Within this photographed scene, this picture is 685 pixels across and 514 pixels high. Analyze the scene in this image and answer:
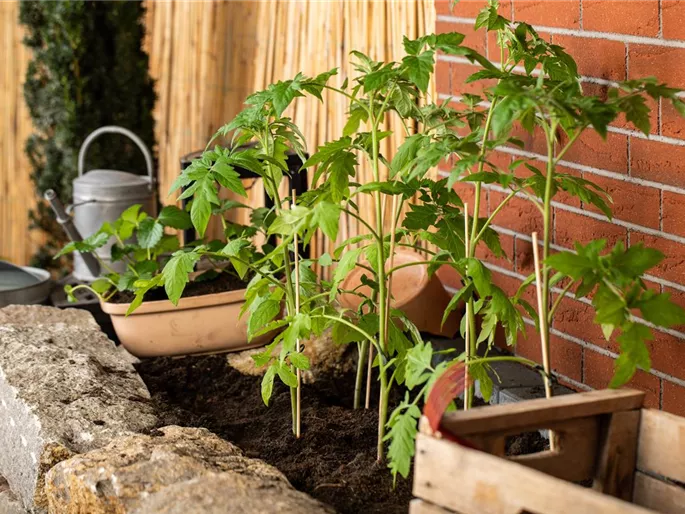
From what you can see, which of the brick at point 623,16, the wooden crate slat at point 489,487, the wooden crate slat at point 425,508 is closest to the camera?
the wooden crate slat at point 489,487

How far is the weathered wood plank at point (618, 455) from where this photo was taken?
175cm

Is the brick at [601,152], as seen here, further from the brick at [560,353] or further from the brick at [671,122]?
the brick at [560,353]

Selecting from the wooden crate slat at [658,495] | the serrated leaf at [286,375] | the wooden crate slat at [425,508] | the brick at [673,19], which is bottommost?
the wooden crate slat at [658,495]

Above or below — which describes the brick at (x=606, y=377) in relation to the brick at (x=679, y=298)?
below

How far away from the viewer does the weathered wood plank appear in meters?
1.75

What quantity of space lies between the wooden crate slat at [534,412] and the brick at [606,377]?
642 millimetres

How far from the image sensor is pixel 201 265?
3359 mm

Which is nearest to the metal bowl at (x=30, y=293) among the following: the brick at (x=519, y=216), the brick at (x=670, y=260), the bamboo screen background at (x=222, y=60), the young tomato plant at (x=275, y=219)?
the bamboo screen background at (x=222, y=60)

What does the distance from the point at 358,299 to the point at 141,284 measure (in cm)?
83

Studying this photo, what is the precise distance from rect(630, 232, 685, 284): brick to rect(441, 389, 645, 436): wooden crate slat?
58 cm

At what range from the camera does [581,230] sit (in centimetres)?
253

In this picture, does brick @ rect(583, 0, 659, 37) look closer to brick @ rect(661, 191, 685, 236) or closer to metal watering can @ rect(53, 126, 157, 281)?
brick @ rect(661, 191, 685, 236)

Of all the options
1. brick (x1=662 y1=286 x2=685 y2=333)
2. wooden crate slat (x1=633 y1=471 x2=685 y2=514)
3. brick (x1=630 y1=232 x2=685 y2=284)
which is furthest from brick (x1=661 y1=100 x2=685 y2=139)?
wooden crate slat (x1=633 y1=471 x2=685 y2=514)

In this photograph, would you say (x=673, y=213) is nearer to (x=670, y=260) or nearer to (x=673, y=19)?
(x=670, y=260)
